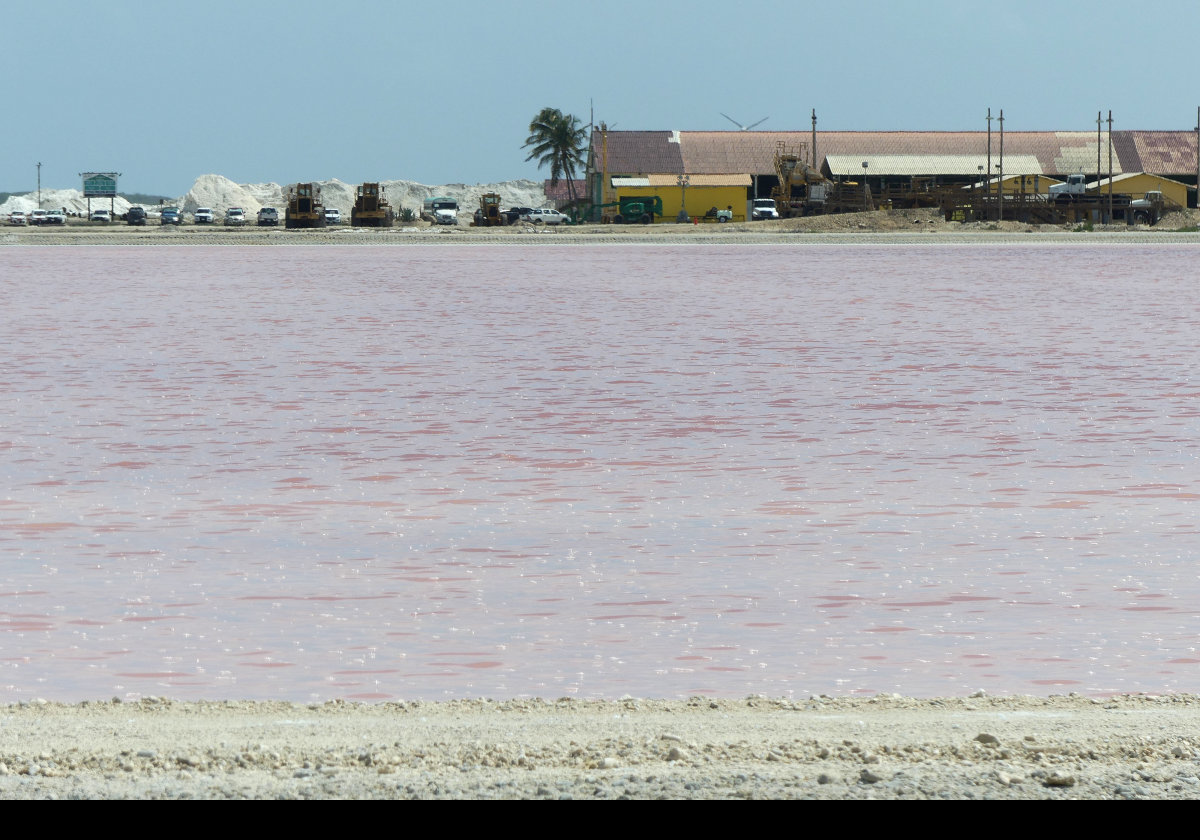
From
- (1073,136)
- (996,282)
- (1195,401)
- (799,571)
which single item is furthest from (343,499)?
(1073,136)

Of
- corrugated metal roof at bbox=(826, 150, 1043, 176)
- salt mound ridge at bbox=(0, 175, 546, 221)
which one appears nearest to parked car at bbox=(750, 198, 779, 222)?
corrugated metal roof at bbox=(826, 150, 1043, 176)

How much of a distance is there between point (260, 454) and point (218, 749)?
9.29 m

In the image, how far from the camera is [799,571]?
10086 millimetres

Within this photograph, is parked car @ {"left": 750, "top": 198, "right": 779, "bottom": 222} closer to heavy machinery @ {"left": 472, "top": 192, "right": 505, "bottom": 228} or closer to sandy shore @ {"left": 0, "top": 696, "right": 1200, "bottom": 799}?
heavy machinery @ {"left": 472, "top": 192, "right": 505, "bottom": 228}

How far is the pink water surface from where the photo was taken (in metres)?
8.07

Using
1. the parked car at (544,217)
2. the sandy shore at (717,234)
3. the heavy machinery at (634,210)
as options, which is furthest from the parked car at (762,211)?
the parked car at (544,217)

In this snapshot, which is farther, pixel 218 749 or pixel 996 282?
pixel 996 282

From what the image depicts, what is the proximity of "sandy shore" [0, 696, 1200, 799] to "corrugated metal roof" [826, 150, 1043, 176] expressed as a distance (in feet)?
368

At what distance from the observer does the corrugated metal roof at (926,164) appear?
11738 cm

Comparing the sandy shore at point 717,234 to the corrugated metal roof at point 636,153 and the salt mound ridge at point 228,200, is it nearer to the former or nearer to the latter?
the corrugated metal roof at point 636,153

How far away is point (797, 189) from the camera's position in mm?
113000

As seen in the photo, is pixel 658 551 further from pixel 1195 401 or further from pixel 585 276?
pixel 585 276

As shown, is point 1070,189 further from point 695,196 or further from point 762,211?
point 695,196
